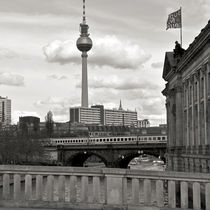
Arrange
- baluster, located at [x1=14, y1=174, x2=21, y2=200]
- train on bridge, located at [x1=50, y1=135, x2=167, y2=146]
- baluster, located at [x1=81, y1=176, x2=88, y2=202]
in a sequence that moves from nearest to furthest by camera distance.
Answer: baluster, located at [x1=81, y1=176, x2=88, y2=202]
baluster, located at [x1=14, y1=174, x2=21, y2=200]
train on bridge, located at [x1=50, y1=135, x2=167, y2=146]

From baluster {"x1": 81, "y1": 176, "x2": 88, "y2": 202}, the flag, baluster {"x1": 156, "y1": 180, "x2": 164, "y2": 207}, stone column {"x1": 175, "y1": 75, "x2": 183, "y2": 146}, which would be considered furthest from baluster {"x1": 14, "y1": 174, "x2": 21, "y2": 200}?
stone column {"x1": 175, "y1": 75, "x2": 183, "y2": 146}

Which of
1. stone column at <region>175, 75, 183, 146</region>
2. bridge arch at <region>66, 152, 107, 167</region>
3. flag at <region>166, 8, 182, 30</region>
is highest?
flag at <region>166, 8, 182, 30</region>

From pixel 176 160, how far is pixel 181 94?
425 inches

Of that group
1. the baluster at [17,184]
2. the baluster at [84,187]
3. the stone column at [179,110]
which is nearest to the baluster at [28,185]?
the baluster at [17,184]

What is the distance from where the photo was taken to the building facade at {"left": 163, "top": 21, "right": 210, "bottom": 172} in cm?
5258

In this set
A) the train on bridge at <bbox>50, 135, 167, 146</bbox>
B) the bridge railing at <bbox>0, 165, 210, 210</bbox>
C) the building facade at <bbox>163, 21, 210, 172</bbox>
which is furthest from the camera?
the train on bridge at <bbox>50, 135, 167, 146</bbox>

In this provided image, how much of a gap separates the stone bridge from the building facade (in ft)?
119

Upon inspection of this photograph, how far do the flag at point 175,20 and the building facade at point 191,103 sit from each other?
450 centimetres

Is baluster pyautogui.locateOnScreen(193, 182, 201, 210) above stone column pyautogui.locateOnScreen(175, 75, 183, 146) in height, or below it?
below

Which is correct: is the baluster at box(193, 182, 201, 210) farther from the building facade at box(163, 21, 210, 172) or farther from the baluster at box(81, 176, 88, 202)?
the building facade at box(163, 21, 210, 172)

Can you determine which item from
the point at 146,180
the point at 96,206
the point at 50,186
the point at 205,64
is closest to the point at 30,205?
the point at 50,186

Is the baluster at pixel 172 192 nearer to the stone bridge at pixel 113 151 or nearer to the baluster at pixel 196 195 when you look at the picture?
the baluster at pixel 196 195

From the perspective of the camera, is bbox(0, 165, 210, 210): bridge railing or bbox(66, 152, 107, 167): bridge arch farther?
bbox(66, 152, 107, 167): bridge arch

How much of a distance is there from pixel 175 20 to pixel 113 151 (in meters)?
65.8
